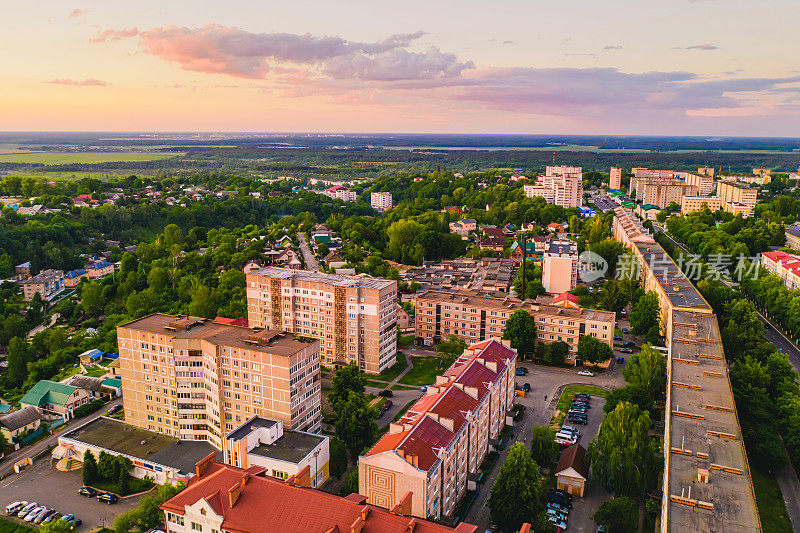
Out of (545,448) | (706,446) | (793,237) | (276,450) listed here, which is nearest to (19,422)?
(276,450)

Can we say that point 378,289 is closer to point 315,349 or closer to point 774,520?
point 315,349

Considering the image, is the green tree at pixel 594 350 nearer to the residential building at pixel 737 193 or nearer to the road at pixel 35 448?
the road at pixel 35 448

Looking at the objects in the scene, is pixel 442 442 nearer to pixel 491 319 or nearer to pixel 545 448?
pixel 545 448

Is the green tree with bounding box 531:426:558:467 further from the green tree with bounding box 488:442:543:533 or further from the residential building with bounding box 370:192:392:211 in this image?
the residential building with bounding box 370:192:392:211

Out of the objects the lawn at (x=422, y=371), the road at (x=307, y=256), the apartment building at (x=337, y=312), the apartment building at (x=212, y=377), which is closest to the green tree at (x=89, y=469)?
the apartment building at (x=212, y=377)

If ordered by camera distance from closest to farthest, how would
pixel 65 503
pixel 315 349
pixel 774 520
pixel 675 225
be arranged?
pixel 774 520 → pixel 65 503 → pixel 315 349 → pixel 675 225

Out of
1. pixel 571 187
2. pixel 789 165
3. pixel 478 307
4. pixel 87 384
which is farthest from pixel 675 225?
pixel 789 165
